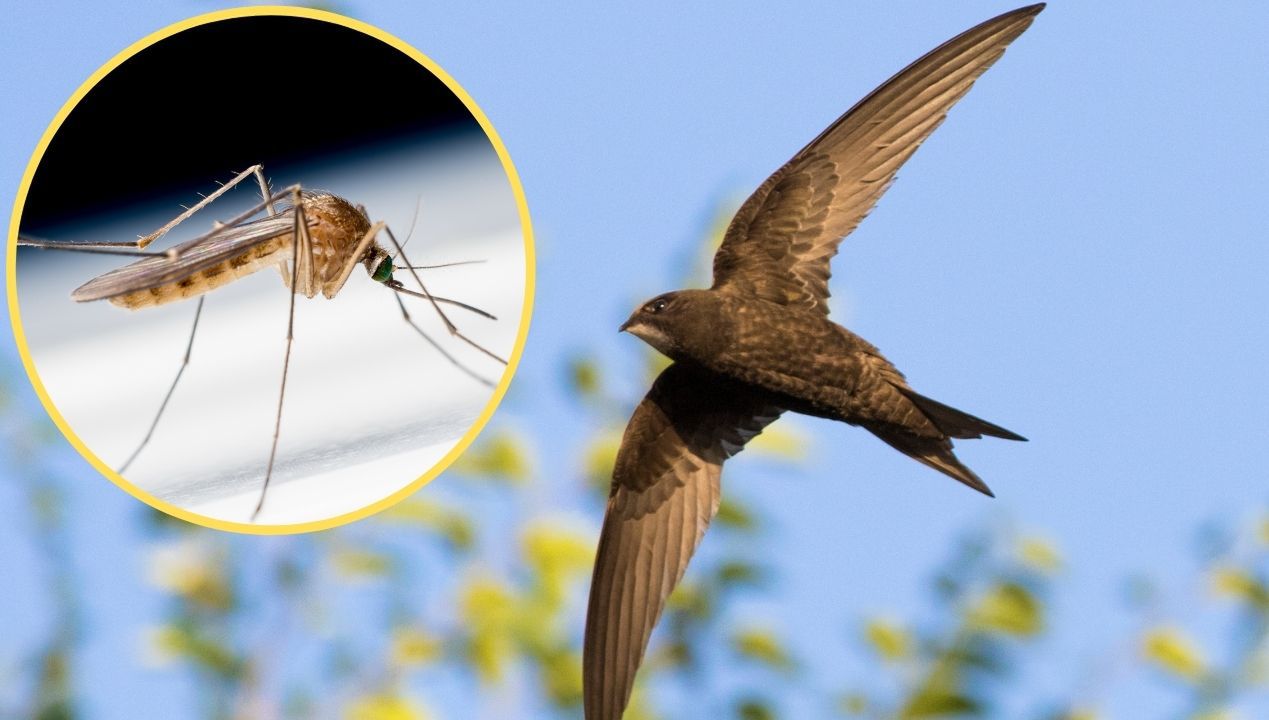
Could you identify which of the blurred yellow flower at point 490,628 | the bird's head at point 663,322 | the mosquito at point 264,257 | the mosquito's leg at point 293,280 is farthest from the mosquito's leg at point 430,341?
the blurred yellow flower at point 490,628

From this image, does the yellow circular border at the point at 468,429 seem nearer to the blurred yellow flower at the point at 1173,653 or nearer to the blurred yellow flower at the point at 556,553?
the blurred yellow flower at the point at 556,553

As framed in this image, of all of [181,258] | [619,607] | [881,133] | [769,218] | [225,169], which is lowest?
[619,607]

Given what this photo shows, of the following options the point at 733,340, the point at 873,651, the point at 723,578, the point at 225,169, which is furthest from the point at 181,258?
the point at 873,651

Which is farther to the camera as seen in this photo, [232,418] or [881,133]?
[881,133]

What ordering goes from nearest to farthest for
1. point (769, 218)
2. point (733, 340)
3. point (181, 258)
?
point (181, 258), point (733, 340), point (769, 218)

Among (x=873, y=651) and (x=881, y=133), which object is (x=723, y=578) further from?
(x=881, y=133)

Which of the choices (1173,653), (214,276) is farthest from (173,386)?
(1173,653)

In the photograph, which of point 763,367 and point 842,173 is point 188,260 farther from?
point 842,173
